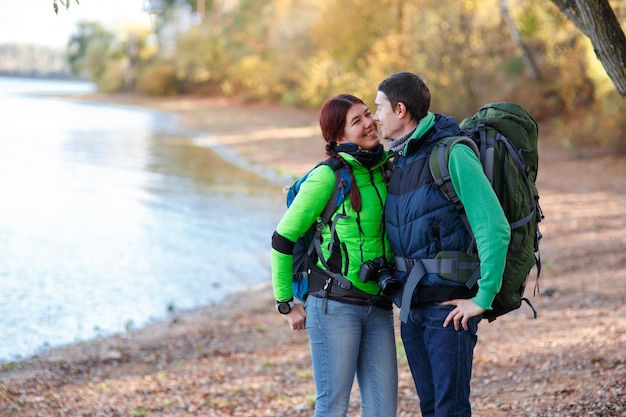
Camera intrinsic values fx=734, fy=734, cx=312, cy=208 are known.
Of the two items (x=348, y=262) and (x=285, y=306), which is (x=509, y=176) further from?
(x=285, y=306)

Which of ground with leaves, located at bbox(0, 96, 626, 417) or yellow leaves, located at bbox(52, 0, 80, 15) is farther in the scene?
ground with leaves, located at bbox(0, 96, 626, 417)

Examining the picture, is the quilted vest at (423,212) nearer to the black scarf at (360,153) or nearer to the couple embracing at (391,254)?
the couple embracing at (391,254)

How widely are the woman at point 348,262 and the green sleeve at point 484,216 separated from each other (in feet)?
1.44

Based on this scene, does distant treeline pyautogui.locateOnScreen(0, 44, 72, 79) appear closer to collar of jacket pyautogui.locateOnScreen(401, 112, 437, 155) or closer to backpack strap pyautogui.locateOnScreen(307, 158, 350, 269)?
backpack strap pyautogui.locateOnScreen(307, 158, 350, 269)

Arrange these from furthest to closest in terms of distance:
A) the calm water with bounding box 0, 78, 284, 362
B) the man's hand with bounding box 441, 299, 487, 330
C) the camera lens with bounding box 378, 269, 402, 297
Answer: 1. the calm water with bounding box 0, 78, 284, 362
2. the camera lens with bounding box 378, 269, 402, 297
3. the man's hand with bounding box 441, 299, 487, 330

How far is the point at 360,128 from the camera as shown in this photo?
312 centimetres

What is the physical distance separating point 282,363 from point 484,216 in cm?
431

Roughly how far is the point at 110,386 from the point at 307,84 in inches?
1237

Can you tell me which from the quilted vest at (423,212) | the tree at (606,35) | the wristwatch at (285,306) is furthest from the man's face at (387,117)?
the tree at (606,35)

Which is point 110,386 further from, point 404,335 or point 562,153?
point 562,153

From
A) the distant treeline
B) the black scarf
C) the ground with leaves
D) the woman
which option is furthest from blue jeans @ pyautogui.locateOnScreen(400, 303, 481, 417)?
the distant treeline

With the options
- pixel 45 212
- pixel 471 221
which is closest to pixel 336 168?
pixel 471 221

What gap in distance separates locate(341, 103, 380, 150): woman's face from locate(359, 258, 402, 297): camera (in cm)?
49

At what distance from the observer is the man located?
2.79 m
